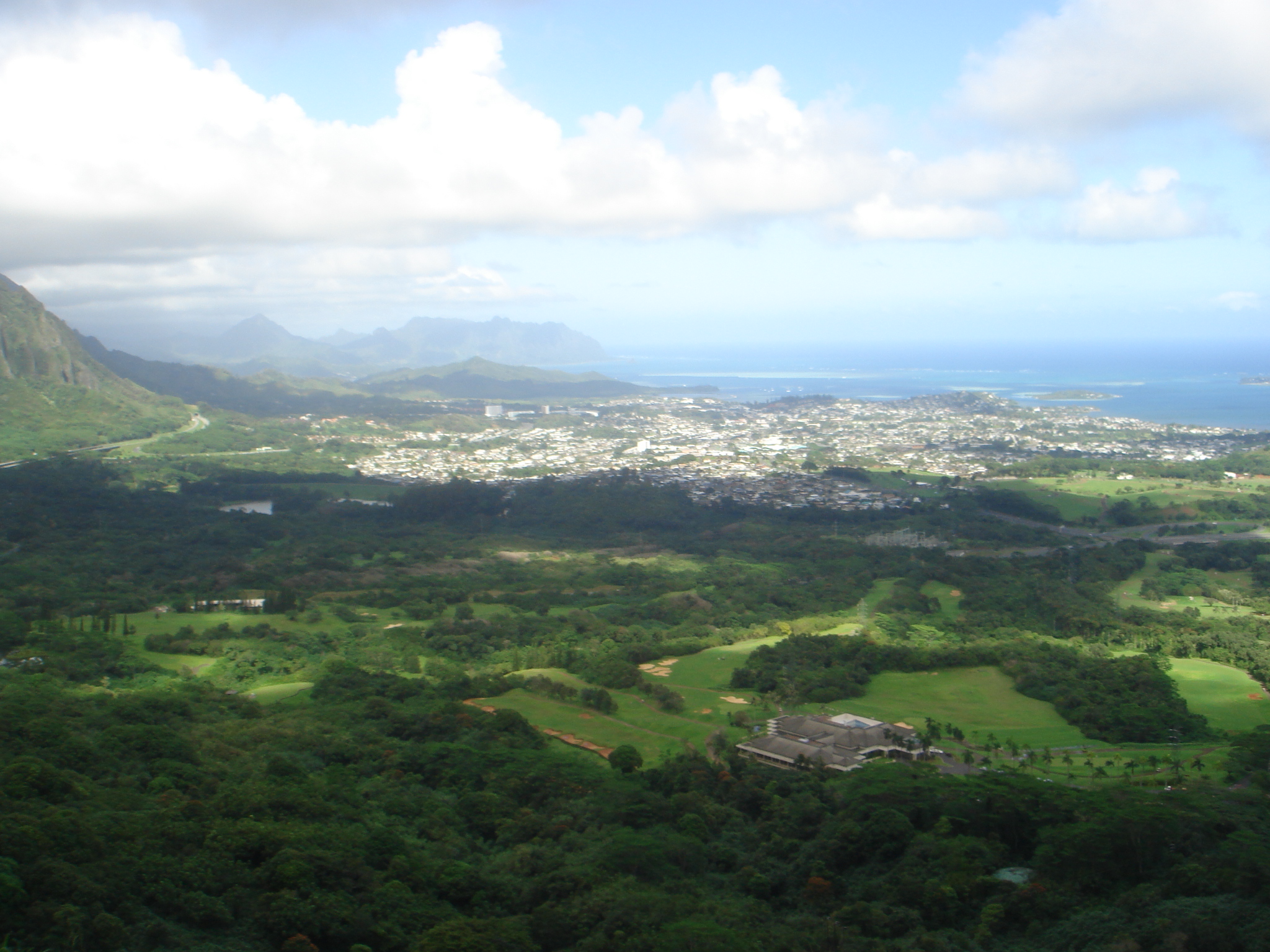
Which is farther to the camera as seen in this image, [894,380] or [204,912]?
[894,380]

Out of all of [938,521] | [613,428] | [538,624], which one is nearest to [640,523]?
[938,521]

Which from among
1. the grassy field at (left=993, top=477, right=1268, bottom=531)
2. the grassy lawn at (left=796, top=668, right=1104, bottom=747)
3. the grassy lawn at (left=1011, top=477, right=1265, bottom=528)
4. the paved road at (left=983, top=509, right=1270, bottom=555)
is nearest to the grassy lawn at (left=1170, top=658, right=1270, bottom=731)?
the grassy lawn at (left=796, top=668, right=1104, bottom=747)

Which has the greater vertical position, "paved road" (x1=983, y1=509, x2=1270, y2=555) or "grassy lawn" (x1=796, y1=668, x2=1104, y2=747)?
"paved road" (x1=983, y1=509, x2=1270, y2=555)

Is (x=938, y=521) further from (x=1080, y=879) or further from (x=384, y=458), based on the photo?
(x=384, y=458)

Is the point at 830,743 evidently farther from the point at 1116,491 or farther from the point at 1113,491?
the point at 1113,491

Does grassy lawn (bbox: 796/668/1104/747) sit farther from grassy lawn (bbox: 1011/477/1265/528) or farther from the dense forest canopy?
grassy lawn (bbox: 1011/477/1265/528)

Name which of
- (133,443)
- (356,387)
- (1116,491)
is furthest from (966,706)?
(356,387)
